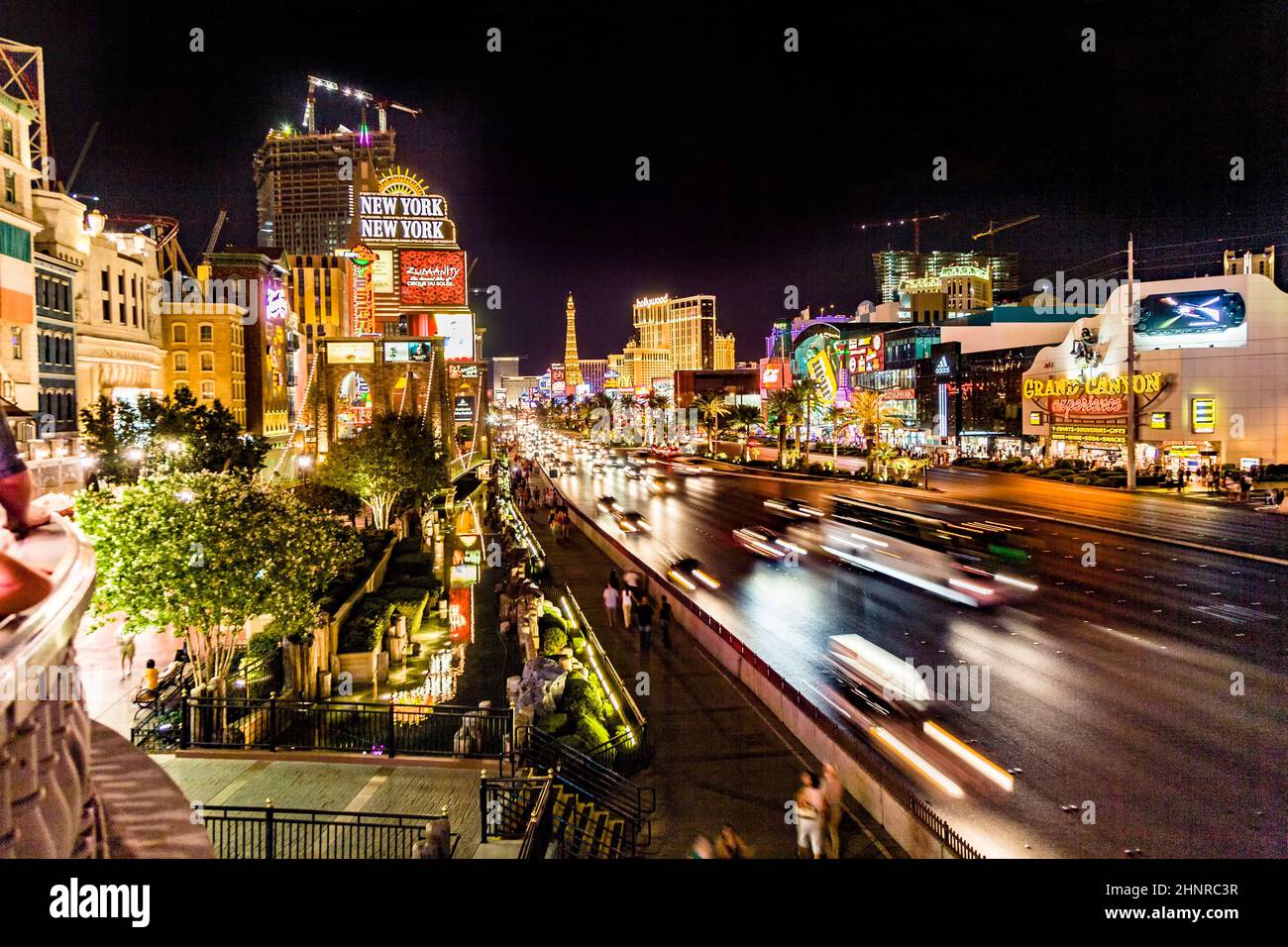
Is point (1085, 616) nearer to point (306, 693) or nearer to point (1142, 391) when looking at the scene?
point (306, 693)

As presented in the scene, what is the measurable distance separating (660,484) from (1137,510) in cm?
3190

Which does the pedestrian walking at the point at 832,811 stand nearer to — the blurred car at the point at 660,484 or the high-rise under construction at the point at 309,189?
the blurred car at the point at 660,484

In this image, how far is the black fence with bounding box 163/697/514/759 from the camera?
11.9 metres

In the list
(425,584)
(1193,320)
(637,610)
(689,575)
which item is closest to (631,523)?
(689,575)

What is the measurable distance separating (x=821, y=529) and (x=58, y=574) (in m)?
34.5

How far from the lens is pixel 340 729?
503 inches

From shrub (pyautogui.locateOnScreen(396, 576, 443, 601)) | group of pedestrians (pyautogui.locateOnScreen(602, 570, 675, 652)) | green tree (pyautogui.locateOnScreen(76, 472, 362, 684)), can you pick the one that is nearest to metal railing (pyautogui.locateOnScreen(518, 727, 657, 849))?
green tree (pyautogui.locateOnScreen(76, 472, 362, 684))

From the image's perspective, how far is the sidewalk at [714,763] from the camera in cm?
1013

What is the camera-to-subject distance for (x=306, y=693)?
15.7 meters

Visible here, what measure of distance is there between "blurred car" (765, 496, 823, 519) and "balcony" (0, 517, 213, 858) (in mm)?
36851

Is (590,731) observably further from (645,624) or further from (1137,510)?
(1137,510)

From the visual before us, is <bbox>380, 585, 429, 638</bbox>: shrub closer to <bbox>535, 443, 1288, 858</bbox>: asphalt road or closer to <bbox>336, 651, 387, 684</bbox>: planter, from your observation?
<bbox>336, 651, 387, 684</bbox>: planter

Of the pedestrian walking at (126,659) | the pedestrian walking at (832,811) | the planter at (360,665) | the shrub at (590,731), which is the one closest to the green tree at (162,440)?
the pedestrian walking at (126,659)
